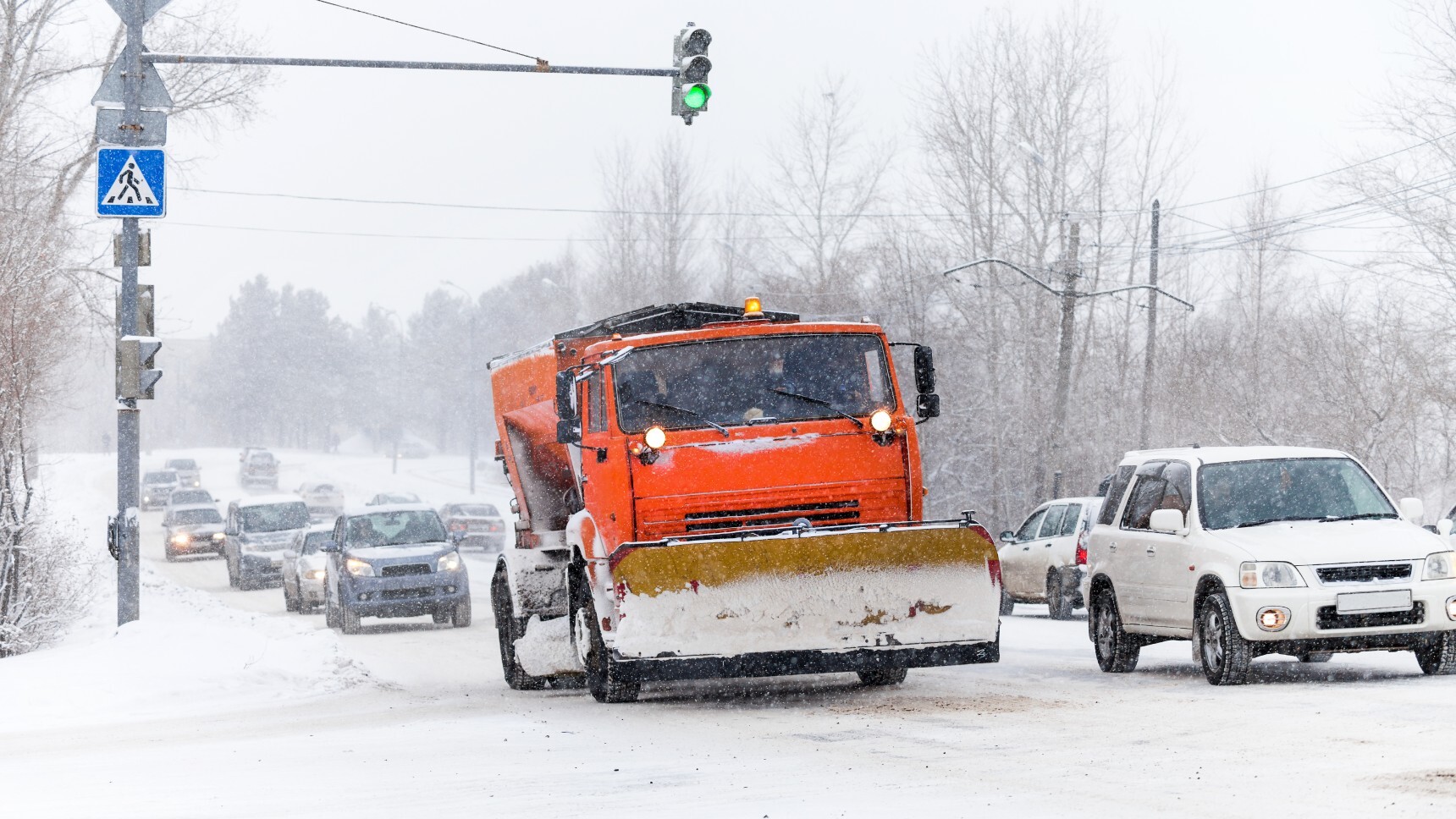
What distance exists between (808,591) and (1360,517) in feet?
14.6

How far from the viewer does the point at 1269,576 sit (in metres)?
11.8

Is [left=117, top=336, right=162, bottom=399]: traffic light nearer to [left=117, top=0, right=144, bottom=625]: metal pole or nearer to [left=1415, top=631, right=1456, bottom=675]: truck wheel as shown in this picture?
[left=117, top=0, right=144, bottom=625]: metal pole

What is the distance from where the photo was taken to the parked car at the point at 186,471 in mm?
82812

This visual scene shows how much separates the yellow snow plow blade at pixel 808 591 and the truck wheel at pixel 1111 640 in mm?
2700

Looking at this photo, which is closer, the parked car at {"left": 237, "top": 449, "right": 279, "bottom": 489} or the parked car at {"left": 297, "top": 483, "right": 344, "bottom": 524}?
the parked car at {"left": 297, "top": 483, "right": 344, "bottom": 524}

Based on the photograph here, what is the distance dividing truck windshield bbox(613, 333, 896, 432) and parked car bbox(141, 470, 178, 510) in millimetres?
63672

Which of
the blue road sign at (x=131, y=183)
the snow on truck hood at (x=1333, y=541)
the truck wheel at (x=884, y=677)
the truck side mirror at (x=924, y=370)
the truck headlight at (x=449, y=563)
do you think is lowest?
the truck wheel at (x=884, y=677)

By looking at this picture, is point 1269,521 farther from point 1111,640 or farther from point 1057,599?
point 1057,599

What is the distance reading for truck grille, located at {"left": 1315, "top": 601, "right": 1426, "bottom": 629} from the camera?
11.6m

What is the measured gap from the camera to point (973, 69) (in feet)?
160

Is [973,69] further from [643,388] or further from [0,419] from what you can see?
[643,388]

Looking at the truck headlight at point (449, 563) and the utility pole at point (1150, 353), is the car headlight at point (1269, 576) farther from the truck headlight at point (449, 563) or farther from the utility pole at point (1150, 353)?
the utility pole at point (1150, 353)

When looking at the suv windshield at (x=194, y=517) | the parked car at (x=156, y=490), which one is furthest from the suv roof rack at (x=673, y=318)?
the parked car at (x=156, y=490)

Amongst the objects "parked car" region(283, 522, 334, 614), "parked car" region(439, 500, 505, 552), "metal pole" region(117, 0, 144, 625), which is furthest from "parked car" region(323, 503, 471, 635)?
"parked car" region(439, 500, 505, 552)
